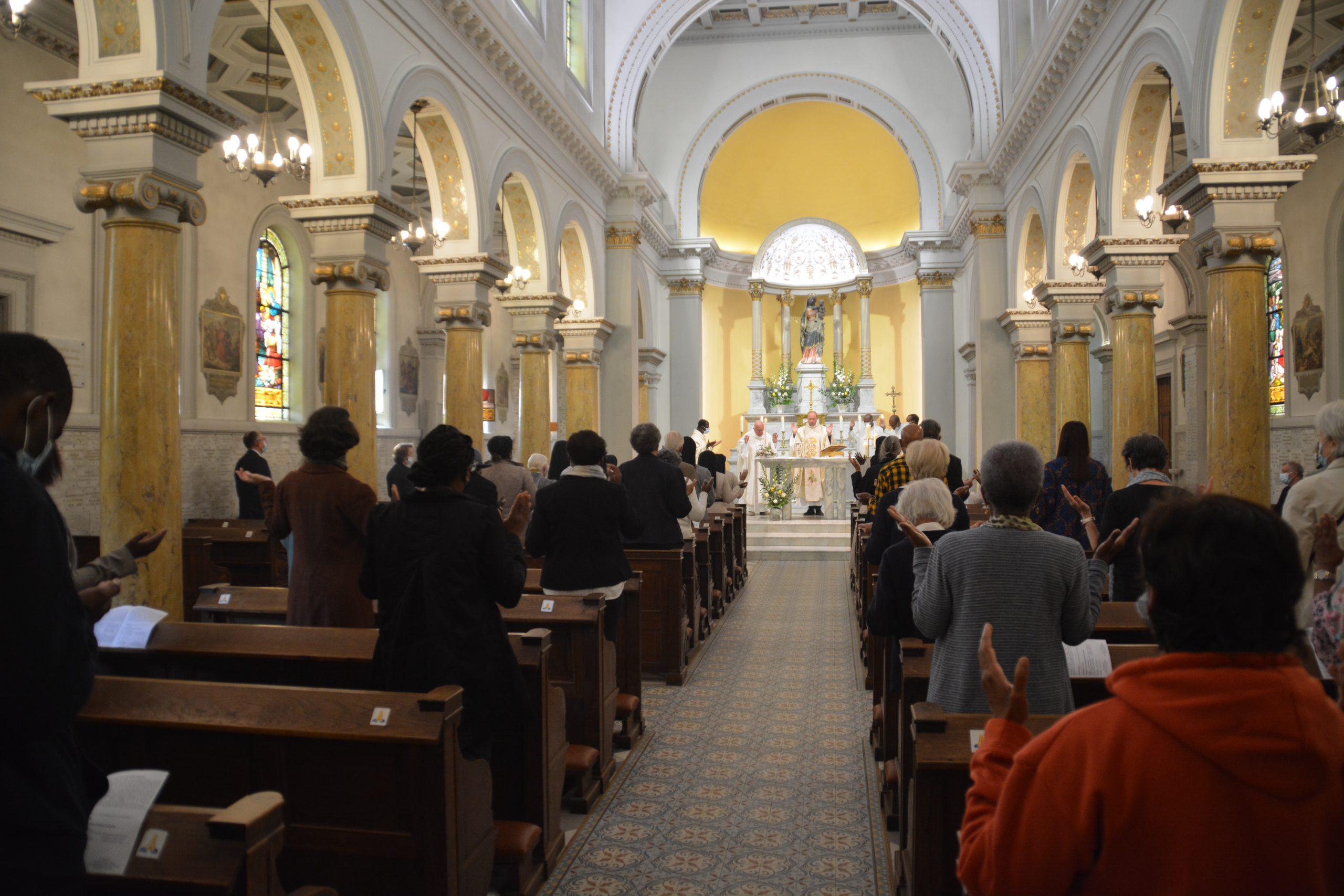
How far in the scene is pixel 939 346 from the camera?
2147cm

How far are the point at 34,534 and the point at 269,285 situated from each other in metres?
12.8

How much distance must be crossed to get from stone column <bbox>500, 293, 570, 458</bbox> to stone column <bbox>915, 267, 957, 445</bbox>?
10.7m

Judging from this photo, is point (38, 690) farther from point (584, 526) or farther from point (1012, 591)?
point (584, 526)

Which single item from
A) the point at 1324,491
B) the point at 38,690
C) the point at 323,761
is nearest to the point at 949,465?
the point at 1324,491

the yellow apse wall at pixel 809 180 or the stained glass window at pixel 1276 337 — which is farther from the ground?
the yellow apse wall at pixel 809 180

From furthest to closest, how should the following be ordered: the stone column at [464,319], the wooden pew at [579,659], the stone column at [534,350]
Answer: the stone column at [534,350] → the stone column at [464,319] → the wooden pew at [579,659]

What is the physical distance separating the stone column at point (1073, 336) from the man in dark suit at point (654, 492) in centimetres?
784

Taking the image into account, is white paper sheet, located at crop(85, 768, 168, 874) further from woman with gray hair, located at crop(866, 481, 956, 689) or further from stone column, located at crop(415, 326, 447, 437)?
stone column, located at crop(415, 326, 447, 437)

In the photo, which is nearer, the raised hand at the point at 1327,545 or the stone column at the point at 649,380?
the raised hand at the point at 1327,545

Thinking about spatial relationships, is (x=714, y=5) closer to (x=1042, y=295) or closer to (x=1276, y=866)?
(x=1042, y=295)

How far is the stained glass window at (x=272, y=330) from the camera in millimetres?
12961

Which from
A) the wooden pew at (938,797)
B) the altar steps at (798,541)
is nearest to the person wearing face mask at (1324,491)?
the wooden pew at (938,797)

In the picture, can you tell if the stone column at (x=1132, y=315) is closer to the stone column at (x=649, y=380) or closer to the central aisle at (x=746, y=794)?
the central aisle at (x=746, y=794)

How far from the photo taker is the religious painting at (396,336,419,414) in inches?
640
